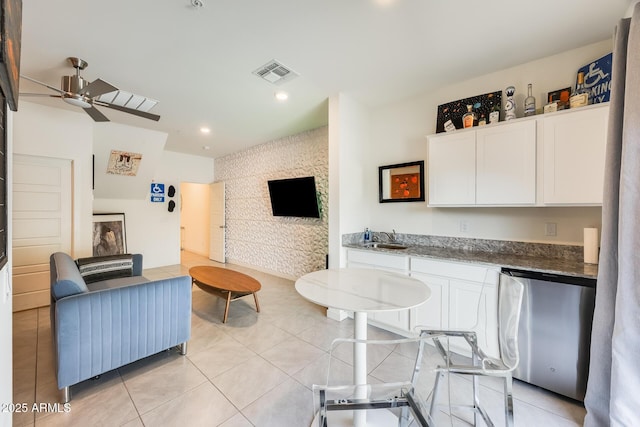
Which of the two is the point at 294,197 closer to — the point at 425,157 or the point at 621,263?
the point at 425,157

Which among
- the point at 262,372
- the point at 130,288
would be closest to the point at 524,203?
the point at 262,372

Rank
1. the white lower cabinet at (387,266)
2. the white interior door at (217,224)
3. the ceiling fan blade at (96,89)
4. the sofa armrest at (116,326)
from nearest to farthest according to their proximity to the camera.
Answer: the sofa armrest at (116,326) → the ceiling fan blade at (96,89) → the white lower cabinet at (387,266) → the white interior door at (217,224)

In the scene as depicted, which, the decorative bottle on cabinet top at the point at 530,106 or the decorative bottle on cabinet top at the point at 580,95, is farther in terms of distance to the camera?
the decorative bottle on cabinet top at the point at 530,106

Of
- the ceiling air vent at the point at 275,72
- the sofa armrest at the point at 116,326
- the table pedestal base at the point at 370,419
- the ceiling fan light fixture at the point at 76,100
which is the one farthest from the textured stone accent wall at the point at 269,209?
the ceiling fan light fixture at the point at 76,100

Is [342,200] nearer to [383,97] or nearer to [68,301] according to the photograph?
[383,97]

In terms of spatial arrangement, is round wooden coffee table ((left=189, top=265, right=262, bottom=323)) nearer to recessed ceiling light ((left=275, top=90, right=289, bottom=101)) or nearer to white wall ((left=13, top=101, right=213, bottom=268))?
white wall ((left=13, top=101, right=213, bottom=268))

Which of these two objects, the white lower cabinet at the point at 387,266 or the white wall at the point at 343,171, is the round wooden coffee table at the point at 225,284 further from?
the white lower cabinet at the point at 387,266

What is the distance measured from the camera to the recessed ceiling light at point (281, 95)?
302 centimetres

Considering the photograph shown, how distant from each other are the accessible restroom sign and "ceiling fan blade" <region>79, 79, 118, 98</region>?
3.51 meters

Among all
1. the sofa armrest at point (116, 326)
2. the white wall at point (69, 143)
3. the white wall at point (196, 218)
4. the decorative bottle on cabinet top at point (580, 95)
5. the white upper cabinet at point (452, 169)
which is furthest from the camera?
the white wall at point (196, 218)

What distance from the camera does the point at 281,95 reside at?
306 cm

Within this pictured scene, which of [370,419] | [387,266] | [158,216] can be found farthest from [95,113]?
[370,419]

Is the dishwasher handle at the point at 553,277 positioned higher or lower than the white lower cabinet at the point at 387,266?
higher

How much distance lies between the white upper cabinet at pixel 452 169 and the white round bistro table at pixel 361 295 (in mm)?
1330
